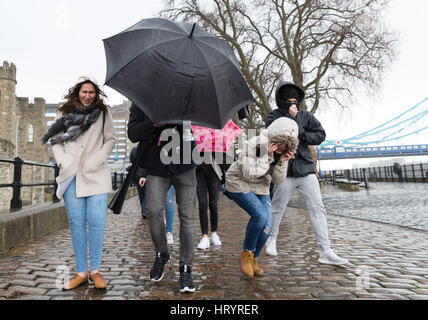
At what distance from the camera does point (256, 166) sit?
116 inches

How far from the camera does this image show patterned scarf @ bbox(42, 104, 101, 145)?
279 centimetres

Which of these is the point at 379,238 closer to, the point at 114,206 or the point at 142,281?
the point at 142,281

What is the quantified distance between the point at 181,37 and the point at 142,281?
2.03 metres

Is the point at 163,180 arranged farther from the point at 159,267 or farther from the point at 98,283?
the point at 98,283

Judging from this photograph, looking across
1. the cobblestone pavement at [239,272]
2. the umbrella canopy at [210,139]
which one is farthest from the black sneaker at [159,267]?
the umbrella canopy at [210,139]

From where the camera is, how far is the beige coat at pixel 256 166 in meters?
2.94

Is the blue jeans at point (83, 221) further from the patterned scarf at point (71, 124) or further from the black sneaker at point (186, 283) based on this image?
the black sneaker at point (186, 283)

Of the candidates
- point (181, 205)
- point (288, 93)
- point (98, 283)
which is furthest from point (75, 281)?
point (288, 93)

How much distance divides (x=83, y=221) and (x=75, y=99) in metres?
1.04

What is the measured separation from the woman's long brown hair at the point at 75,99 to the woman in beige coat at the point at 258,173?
51.3 inches

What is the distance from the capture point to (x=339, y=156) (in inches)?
2734

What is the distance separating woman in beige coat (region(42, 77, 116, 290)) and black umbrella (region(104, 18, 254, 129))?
20.3 inches
